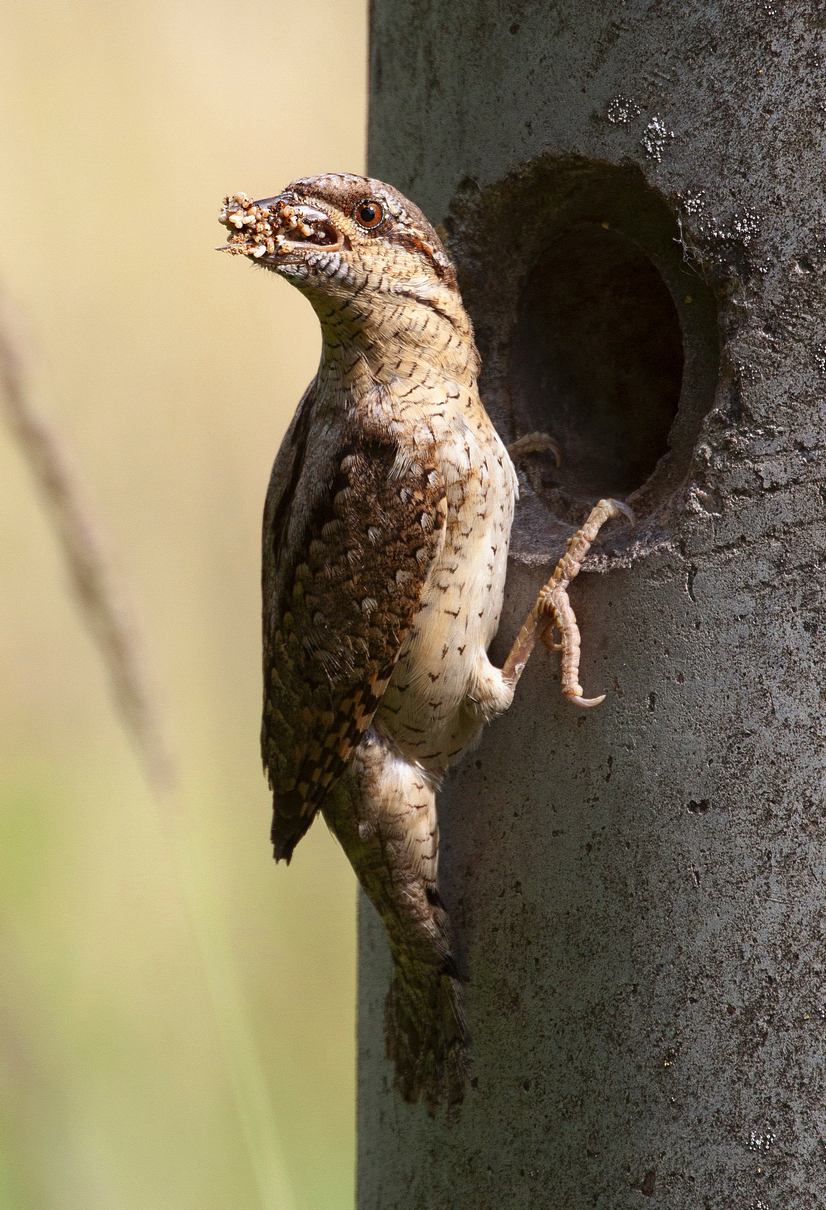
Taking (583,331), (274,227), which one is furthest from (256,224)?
(583,331)

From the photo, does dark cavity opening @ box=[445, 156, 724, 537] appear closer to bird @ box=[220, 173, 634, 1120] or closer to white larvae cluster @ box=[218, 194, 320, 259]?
bird @ box=[220, 173, 634, 1120]

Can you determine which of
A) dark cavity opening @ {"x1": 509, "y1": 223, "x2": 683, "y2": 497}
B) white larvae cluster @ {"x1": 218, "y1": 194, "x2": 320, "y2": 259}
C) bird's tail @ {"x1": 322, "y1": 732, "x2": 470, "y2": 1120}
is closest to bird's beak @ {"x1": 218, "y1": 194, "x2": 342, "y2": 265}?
white larvae cluster @ {"x1": 218, "y1": 194, "x2": 320, "y2": 259}

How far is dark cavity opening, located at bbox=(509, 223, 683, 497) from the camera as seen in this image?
2.66 m

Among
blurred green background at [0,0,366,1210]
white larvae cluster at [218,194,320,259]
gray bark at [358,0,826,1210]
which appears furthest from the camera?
blurred green background at [0,0,366,1210]

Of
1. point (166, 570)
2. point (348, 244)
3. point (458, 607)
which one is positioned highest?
point (348, 244)

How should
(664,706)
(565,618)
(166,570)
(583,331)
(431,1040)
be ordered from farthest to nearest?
(166,570)
(583,331)
(431,1040)
(565,618)
(664,706)

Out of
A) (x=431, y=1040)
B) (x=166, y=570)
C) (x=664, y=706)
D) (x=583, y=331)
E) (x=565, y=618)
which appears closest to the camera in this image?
(x=664, y=706)

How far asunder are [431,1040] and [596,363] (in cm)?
155

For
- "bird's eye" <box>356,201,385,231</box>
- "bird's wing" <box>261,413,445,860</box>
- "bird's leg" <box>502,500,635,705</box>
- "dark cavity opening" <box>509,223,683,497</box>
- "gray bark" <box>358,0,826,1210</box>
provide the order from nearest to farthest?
1. "gray bark" <box>358,0,826,1210</box>
2. "bird's leg" <box>502,500,635,705</box>
3. "bird's eye" <box>356,201,385,231</box>
4. "bird's wing" <box>261,413,445,860</box>
5. "dark cavity opening" <box>509,223,683,497</box>

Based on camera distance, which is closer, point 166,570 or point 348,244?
point 348,244

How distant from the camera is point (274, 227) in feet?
6.83

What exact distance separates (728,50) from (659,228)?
1.21ft

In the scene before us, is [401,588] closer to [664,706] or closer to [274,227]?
[664,706]

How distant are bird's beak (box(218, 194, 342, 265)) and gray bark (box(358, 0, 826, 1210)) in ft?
1.39
